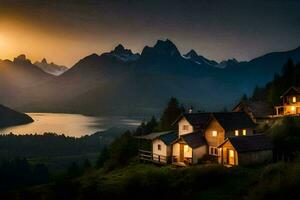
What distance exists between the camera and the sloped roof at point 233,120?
5083 cm

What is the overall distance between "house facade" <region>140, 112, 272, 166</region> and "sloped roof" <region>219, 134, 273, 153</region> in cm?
214

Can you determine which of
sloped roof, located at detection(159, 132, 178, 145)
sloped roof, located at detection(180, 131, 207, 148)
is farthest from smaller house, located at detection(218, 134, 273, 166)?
sloped roof, located at detection(159, 132, 178, 145)

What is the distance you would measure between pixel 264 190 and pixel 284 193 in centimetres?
161

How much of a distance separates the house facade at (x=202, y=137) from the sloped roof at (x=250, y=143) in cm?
214

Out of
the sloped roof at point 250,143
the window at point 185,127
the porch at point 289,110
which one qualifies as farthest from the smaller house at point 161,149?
the porch at point 289,110

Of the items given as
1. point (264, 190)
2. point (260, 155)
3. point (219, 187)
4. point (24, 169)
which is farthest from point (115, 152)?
point (24, 169)

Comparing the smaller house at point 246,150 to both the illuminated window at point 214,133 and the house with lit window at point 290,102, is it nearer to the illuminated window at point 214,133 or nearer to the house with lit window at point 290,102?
the illuminated window at point 214,133

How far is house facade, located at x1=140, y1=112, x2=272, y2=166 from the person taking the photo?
50.2 metres

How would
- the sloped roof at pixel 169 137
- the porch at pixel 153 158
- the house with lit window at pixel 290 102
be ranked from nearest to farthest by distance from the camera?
the porch at pixel 153 158, the sloped roof at pixel 169 137, the house with lit window at pixel 290 102

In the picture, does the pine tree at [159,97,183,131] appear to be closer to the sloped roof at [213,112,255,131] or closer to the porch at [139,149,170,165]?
the porch at [139,149,170,165]

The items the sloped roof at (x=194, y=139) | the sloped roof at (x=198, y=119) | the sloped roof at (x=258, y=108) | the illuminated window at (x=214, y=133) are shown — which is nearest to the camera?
the sloped roof at (x=194, y=139)

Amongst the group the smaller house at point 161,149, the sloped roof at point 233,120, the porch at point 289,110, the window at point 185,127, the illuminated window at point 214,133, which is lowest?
the smaller house at point 161,149

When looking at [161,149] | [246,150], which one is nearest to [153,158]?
[161,149]

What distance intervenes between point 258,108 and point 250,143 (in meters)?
22.8
